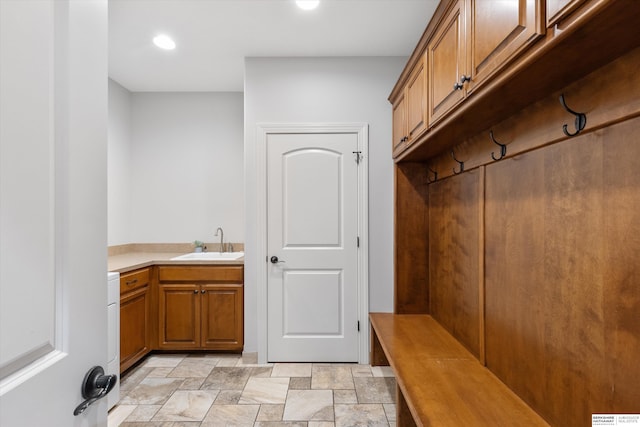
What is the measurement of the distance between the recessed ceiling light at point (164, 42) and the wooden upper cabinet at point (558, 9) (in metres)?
2.68

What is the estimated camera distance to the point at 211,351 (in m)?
3.20

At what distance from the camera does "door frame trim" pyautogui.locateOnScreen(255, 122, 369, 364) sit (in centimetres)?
301

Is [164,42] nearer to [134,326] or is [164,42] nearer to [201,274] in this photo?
[201,274]

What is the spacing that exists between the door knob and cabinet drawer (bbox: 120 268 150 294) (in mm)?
2241

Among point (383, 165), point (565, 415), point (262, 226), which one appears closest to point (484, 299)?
point (565, 415)

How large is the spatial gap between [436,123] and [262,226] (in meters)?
1.77

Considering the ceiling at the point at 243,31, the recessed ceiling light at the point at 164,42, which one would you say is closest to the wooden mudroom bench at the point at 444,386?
the ceiling at the point at 243,31

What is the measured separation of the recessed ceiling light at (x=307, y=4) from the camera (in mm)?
2258

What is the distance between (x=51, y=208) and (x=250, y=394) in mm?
2325

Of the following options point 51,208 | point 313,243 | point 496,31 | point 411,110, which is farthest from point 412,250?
point 51,208

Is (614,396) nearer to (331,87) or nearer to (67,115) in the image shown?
(67,115)

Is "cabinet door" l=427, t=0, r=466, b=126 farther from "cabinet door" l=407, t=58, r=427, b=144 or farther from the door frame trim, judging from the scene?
the door frame trim

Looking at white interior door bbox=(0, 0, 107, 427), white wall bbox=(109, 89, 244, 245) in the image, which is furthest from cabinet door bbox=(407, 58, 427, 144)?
white wall bbox=(109, 89, 244, 245)

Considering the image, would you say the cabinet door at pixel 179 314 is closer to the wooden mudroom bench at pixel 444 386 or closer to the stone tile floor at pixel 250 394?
the stone tile floor at pixel 250 394
